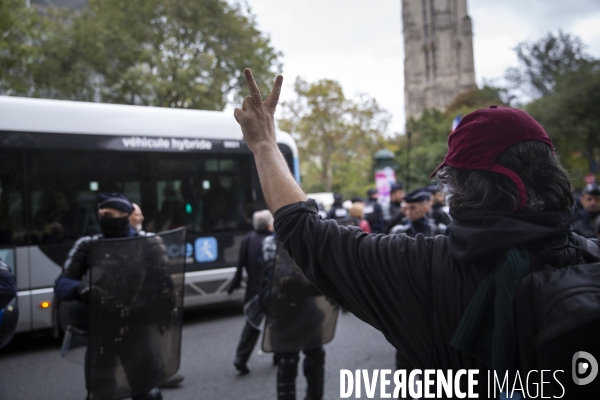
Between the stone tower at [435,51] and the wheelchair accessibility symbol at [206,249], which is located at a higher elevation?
the stone tower at [435,51]

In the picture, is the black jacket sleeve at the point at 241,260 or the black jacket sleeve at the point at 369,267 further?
the black jacket sleeve at the point at 241,260

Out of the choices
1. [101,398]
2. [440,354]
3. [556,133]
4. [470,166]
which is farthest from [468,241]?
[556,133]

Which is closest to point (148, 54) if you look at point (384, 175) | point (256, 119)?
point (384, 175)

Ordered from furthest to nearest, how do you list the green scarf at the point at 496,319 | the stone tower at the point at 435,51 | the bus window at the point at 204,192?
1. the stone tower at the point at 435,51
2. the bus window at the point at 204,192
3. the green scarf at the point at 496,319

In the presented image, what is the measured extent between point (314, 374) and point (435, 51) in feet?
281

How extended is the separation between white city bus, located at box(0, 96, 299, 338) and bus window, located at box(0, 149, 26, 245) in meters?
0.01

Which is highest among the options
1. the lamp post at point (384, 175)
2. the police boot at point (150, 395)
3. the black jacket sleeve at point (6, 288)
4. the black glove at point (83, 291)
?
the lamp post at point (384, 175)

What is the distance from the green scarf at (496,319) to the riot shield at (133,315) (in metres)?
2.50

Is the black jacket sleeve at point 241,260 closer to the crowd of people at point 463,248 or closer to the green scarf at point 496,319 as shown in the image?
the crowd of people at point 463,248

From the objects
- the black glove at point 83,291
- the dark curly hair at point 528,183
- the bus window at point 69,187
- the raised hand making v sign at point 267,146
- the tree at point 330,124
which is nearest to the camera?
the dark curly hair at point 528,183

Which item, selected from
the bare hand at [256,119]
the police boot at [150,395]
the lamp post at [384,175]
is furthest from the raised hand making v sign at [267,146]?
the lamp post at [384,175]

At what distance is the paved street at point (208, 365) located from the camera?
4945 mm

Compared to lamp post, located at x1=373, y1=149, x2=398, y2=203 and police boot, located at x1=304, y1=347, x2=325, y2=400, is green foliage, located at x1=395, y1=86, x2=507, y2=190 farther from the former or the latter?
police boot, located at x1=304, y1=347, x2=325, y2=400

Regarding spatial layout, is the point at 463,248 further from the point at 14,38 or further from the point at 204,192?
the point at 14,38
